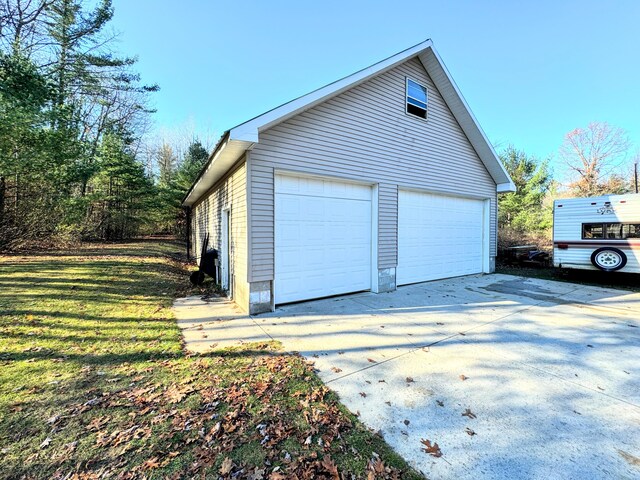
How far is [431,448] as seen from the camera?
6.52 feet

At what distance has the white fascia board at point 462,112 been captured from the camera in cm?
745

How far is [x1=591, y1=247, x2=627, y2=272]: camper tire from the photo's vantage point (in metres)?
7.63

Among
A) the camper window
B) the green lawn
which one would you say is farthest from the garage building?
the camper window

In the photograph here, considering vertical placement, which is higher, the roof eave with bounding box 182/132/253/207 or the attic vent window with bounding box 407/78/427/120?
the attic vent window with bounding box 407/78/427/120

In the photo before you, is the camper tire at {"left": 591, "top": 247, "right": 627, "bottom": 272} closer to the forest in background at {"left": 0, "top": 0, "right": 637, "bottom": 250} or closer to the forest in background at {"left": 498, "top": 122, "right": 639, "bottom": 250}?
the forest in background at {"left": 0, "top": 0, "right": 637, "bottom": 250}

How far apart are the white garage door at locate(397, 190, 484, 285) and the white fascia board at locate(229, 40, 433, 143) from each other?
2.96m

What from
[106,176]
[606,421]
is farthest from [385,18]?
[106,176]

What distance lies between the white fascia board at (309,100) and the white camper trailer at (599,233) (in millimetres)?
6886

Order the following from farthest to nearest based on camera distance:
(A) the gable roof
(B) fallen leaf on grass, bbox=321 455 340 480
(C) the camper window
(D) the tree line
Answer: (D) the tree line, (C) the camper window, (A) the gable roof, (B) fallen leaf on grass, bbox=321 455 340 480

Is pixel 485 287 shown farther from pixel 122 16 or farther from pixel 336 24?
pixel 122 16

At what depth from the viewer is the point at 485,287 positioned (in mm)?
7543

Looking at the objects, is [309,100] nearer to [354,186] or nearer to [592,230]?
[354,186]

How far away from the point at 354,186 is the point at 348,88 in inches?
83.7

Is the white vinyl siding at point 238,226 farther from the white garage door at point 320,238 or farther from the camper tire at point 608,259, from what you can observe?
the camper tire at point 608,259
